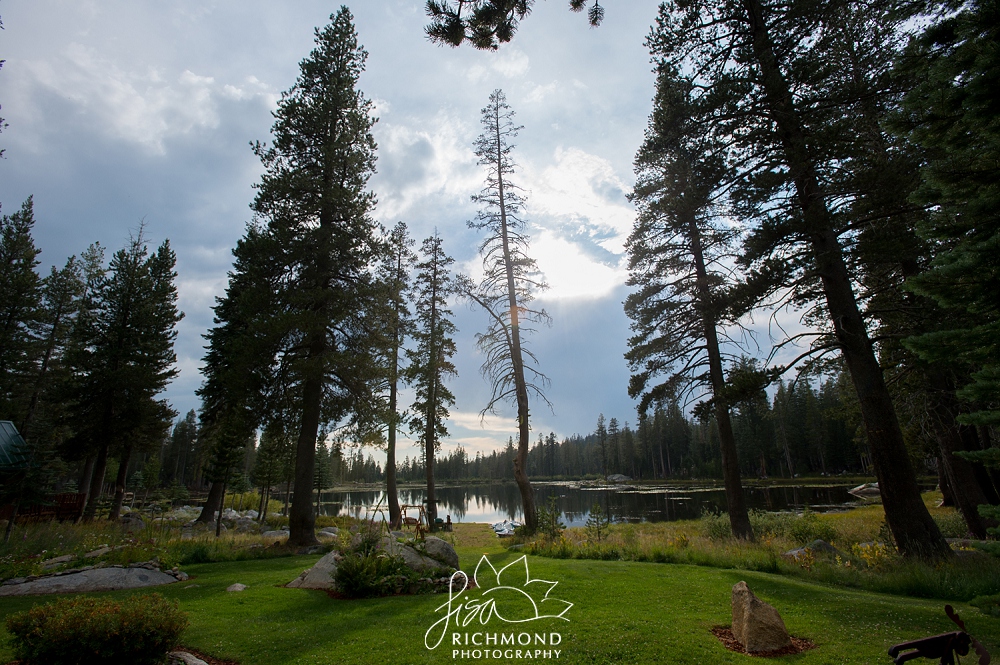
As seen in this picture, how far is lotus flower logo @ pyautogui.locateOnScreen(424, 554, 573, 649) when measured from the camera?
5918 mm

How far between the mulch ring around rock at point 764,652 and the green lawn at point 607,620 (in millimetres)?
118

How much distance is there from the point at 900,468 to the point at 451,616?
8.45 m

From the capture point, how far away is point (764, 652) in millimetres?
4648

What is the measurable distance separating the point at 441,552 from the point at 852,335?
9.65 m

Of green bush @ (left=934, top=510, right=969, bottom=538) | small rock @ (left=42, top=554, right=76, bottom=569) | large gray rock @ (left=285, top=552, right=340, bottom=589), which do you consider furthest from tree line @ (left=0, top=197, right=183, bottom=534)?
green bush @ (left=934, top=510, right=969, bottom=538)

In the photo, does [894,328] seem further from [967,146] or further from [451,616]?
[451,616]

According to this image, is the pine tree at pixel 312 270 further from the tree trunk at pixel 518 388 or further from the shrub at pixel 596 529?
the shrub at pixel 596 529

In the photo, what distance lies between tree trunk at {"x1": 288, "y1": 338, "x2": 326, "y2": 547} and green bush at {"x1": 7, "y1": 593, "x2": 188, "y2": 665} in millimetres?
9373

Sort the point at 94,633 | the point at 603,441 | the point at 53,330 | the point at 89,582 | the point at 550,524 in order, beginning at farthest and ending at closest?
1. the point at 603,441
2. the point at 53,330
3. the point at 550,524
4. the point at 89,582
5. the point at 94,633

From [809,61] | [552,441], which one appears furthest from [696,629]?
[552,441]

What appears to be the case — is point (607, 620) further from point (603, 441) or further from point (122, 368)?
point (603, 441)

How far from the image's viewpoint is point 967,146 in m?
4.63

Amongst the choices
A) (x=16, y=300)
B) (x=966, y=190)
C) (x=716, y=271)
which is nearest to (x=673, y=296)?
(x=716, y=271)

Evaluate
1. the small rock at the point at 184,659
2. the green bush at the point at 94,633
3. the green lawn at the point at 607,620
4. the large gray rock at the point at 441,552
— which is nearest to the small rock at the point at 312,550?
the green lawn at the point at 607,620
